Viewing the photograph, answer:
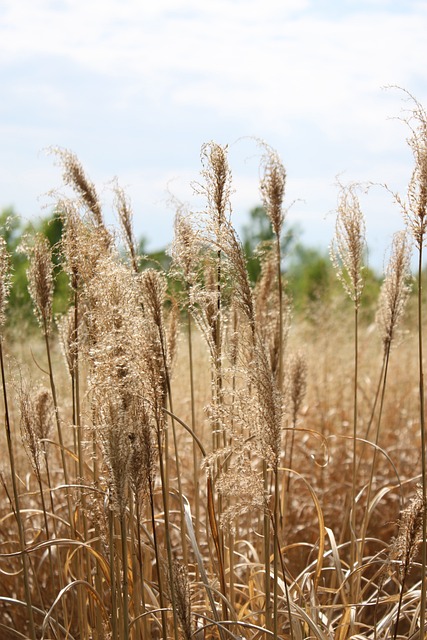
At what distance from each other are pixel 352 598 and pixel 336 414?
3.33 meters

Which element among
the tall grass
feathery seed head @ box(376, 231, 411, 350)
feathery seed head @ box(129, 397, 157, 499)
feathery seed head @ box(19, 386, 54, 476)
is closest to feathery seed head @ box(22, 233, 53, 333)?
the tall grass

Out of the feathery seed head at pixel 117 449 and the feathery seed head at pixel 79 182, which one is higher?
the feathery seed head at pixel 79 182

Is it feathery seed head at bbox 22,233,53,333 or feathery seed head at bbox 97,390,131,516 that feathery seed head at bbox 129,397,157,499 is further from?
feathery seed head at bbox 22,233,53,333

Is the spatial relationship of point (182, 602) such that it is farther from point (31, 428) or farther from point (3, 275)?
point (3, 275)

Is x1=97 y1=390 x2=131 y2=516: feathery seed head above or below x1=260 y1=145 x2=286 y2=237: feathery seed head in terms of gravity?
below

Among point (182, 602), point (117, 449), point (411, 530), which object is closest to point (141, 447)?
point (117, 449)

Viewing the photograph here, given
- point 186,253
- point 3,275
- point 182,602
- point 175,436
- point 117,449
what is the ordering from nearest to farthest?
point 117,449, point 182,602, point 3,275, point 186,253, point 175,436

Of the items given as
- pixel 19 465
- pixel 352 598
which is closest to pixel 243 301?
pixel 352 598

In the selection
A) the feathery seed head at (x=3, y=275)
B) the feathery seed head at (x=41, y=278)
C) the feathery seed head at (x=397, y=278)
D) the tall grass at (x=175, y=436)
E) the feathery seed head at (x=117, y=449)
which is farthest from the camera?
the feathery seed head at (x=397, y=278)

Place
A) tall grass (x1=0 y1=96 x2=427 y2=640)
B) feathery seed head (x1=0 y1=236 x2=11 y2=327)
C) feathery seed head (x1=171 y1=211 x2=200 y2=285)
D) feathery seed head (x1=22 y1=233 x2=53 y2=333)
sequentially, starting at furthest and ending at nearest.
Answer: feathery seed head (x1=22 y1=233 x2=53 y2=333)
feathery seed head (x1=171 y1=211 x2=200 y2=285)
feathery seed head (x1=0 y1=236 x2=11 y2=327)
tall grass (x1=0 y1=96 x2=427 y2=640)

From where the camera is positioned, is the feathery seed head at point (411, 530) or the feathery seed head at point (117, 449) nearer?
the feathery seed head at point (117, 449)

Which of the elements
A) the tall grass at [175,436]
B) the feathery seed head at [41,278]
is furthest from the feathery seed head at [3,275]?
the feathery seed head at [41,278]

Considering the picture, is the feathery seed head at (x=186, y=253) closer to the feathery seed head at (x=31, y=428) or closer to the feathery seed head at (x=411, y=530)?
the feathery seed head at (x=31, y=428)

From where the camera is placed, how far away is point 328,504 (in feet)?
15.6
